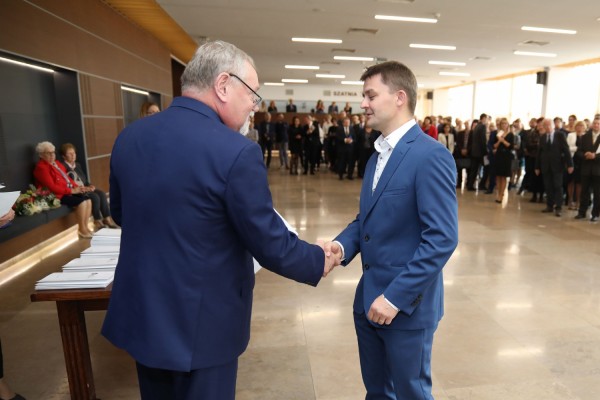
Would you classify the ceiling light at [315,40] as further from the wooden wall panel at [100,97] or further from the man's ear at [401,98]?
the man's ear at [401,98]

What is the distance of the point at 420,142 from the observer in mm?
1471

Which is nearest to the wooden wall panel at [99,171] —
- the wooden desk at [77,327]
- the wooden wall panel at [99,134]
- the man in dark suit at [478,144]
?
the wooden wall panel at [99,134]

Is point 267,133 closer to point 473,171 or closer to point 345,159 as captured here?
point 345,159

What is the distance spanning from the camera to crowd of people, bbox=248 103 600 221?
7188mm

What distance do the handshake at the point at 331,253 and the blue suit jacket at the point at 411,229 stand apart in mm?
120

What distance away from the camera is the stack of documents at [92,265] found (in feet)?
6.92

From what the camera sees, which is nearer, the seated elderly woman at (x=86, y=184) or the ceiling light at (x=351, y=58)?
the seated elderly woman at (x=86, y=184)

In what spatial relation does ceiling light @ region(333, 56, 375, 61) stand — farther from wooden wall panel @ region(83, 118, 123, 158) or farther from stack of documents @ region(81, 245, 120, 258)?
stack of documents @ region(81, 245, 120, 258)

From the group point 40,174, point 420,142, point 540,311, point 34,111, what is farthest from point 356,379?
point 34,111

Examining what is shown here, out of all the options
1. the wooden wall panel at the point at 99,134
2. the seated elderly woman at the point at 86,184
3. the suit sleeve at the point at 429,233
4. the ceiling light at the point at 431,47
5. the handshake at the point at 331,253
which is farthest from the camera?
the ceiling light at the point at 431,47

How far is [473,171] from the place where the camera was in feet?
32.3

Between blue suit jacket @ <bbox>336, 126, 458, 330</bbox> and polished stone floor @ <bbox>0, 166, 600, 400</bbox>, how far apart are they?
3.61 ft

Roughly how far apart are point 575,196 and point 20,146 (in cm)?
939

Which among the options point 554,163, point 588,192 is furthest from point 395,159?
point 554,163
